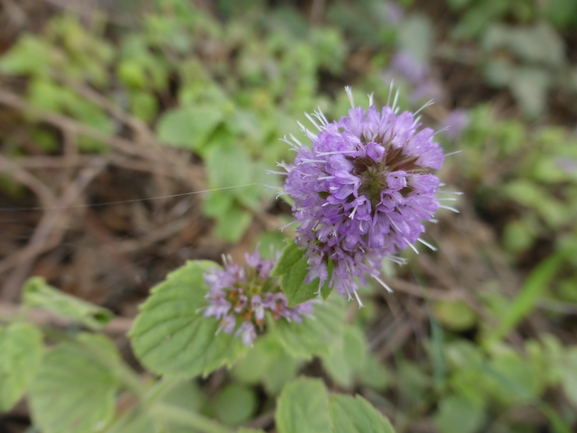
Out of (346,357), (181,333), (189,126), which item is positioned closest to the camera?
(181,333)

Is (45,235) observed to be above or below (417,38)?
below

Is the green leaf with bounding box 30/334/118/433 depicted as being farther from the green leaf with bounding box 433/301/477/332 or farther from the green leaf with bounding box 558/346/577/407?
the green leaf with bounding box 558/346/577/407

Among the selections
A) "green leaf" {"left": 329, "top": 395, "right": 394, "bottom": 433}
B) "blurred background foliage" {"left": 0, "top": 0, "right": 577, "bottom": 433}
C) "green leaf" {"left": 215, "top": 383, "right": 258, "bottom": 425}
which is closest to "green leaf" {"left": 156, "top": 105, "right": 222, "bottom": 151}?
"blurred background foliage" {"left": 0, "top": 0, "right": 577, "bottom": 433}

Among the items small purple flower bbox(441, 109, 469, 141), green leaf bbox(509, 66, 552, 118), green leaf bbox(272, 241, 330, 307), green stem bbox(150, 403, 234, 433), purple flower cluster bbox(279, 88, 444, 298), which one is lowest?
green stem bbox(150, 403, 234, 433)

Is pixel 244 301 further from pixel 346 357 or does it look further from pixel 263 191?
pixel 263 191

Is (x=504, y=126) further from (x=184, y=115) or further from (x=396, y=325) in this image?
(x=184, y=115)

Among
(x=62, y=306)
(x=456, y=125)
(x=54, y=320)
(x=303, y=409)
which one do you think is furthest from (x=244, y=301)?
(x=456, y=125)
